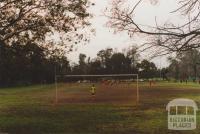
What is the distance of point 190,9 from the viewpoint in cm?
1471

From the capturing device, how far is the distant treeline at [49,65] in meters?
29.0

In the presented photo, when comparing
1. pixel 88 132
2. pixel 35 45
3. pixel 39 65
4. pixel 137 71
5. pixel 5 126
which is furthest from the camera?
pixel 137 71

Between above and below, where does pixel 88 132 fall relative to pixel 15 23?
below

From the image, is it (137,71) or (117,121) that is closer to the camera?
(117,121)

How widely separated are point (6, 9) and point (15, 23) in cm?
79

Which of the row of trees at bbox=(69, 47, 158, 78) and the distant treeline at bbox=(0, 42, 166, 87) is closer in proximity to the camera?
the distant treeline at bbox=(0, 42, 166, 87)

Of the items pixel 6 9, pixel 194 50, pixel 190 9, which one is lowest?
pixel 194 50

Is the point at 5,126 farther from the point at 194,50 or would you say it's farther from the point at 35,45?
the point at 194,50

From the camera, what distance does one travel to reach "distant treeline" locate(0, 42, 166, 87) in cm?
2905

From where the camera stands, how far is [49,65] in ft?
109

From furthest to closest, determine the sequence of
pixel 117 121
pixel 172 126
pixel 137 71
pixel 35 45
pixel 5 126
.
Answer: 1. pixel 137 71
2. pixel 35 45
3. pixel 117 121
4. pixel 5 126
5. pixel 172 126

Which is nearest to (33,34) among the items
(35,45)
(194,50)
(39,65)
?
(35,45)

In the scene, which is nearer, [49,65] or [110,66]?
[49,65]

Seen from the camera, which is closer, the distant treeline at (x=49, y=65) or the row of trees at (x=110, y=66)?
the distant treeline at (x=49, y=65)
